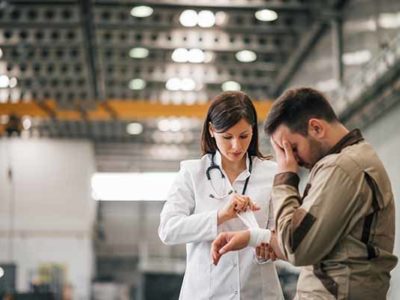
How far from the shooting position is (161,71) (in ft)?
46.5

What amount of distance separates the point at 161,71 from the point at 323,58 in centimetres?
354

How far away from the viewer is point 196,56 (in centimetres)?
1303

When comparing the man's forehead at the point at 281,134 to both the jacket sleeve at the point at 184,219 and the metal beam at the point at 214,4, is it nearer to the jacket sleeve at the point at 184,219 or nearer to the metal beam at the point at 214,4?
the jacket sleeve at the point at 184,219

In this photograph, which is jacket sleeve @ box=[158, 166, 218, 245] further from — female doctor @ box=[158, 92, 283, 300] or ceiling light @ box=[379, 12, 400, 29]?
ceiling light @ box=[379, 12, 400, 29]

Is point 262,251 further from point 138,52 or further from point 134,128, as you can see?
point 134,128

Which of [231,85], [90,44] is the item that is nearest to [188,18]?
[90,44]

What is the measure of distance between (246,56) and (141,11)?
2903mm

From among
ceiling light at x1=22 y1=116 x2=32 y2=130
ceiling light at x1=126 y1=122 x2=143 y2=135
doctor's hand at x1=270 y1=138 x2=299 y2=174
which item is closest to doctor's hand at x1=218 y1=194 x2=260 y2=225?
doctor's hand at x1=270 y1=138 x2=299 y2=174

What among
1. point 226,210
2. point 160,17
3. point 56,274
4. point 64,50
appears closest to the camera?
point 226,210

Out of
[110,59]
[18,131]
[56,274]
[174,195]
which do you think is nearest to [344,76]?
[110,59]

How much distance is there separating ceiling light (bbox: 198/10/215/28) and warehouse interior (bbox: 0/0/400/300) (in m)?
0.03

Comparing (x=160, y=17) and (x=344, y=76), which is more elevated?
(x=160, y=17)

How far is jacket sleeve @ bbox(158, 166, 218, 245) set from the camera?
2.69 m

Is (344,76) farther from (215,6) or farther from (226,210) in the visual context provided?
(226,210)
